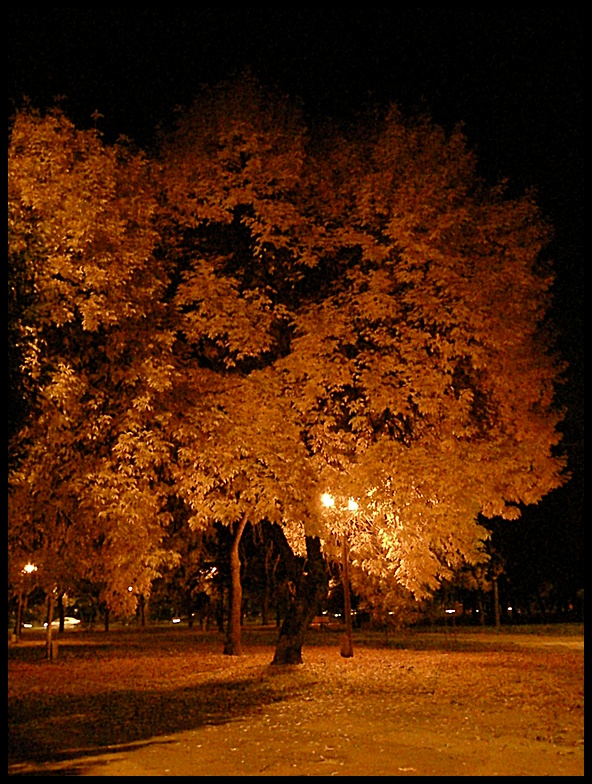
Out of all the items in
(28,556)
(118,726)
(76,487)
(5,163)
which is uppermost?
(5,163)

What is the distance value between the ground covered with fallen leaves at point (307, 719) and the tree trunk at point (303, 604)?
62 centimetres

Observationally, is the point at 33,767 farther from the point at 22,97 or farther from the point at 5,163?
the point at 22,97

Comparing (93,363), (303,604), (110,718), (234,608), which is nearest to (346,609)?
(303,604)

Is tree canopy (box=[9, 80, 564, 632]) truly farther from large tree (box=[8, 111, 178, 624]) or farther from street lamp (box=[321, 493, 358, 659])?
street lamp (box=[321, 493, 358, 659])

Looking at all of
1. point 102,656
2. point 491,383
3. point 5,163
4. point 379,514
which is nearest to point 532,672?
point 379,514

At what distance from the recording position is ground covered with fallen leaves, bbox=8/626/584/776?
9484 millimetres

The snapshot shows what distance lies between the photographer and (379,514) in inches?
714

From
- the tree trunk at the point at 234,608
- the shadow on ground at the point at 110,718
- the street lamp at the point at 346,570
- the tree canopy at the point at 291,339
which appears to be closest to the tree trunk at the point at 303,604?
the street lamp at the point at 346,570

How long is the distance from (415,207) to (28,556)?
9.83 m

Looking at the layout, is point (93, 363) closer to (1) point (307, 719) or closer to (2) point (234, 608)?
(1) point (307, 719)

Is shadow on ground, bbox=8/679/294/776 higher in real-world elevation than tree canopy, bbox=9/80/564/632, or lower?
lower

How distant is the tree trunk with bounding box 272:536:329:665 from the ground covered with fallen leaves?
623 mm

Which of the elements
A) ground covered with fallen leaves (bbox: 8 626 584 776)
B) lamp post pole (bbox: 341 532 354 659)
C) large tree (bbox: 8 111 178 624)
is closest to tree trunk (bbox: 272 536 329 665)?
ground covered with fallen leaves (bbox: 8 626 584 776)

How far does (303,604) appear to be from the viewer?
2230 cm
